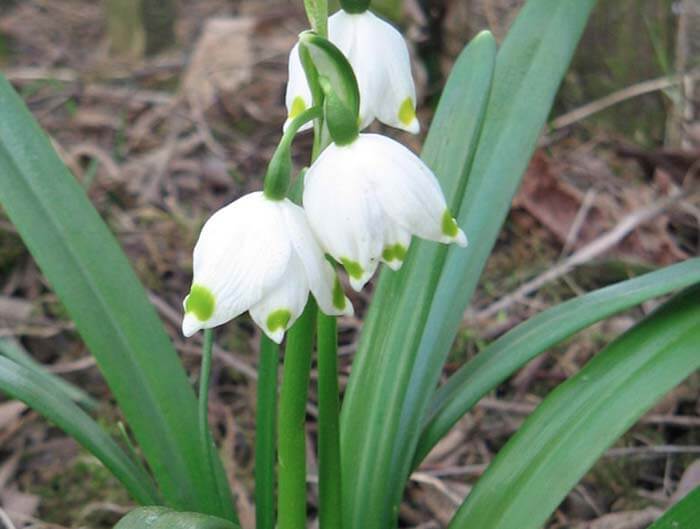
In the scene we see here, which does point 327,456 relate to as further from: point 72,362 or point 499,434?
point 72,362

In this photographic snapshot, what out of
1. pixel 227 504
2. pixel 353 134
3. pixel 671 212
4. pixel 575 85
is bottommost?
pixel 227 504

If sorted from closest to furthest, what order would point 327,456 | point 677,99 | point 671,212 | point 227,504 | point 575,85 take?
point 327,456 → point 227,504 → point 671,212 → point 677,99 → point 575,85

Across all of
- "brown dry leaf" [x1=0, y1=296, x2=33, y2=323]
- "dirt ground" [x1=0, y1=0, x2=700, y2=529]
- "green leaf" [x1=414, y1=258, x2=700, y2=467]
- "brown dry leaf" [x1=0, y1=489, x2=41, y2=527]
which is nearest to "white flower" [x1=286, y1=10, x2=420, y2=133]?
"green leaf" [x1=414, y1=258, x2=700, y2=467]

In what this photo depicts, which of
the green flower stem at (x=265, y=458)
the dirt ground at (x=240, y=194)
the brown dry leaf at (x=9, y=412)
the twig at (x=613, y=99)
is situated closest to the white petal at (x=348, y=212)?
the green flower stem at (x=265, y=458)

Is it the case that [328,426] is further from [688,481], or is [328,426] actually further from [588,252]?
[588,252]

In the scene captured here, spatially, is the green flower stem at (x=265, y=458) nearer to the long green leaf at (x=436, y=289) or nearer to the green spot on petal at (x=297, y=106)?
the long green leaf at (x=436, y=289)

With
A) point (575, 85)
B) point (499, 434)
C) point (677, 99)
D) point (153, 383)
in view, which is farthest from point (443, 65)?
point (153, 383)

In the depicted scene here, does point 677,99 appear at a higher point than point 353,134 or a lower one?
lower

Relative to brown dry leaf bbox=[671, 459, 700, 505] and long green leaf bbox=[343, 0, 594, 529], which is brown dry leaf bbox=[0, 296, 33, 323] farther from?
brown dry leaf bbox=[671, 459, 700, 505]
